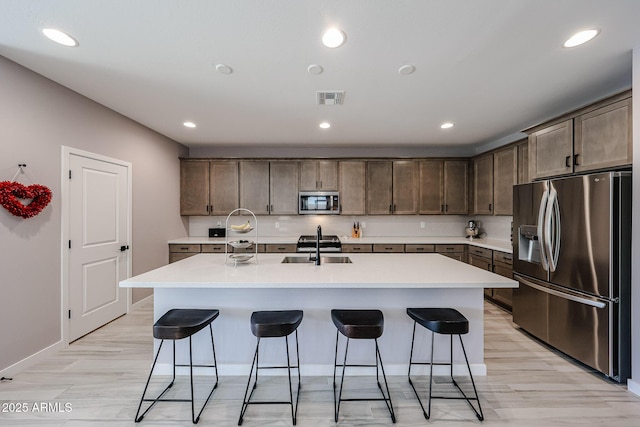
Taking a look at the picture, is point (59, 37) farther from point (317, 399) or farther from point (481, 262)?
point (481, 262)

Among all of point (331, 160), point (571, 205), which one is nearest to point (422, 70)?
point (571, 205)

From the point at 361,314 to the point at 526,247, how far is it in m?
2.21

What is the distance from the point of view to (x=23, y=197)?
225 centimetres

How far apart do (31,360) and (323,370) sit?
102 inches

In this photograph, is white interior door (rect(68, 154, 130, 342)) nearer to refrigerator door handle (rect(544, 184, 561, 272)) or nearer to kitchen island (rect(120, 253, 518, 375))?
kitchen island (rect(120, 253, 518, 375))

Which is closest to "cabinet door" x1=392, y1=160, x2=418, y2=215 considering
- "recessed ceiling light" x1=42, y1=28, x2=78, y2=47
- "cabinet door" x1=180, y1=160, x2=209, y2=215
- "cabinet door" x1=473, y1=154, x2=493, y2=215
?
"cabinet door" x1=473, y1=154, x2=493, y2=215

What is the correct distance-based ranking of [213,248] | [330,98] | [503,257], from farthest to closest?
[213,248], [503,257], [330,98]

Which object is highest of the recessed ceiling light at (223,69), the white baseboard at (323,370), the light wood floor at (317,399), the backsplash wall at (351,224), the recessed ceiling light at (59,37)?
the recessed ceiling light at (59,37)

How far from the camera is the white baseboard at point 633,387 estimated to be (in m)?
2.02

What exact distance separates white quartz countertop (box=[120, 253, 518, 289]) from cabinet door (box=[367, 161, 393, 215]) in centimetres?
231

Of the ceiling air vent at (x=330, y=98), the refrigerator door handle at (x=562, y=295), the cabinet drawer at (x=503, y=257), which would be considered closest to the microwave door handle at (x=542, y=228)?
the refrigerator door handle at (x=562, y=295)

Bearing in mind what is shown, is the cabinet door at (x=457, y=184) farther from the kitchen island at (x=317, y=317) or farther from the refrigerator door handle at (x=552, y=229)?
the kitchen island at (x=317, y=317)

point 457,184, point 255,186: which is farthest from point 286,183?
point 457,184

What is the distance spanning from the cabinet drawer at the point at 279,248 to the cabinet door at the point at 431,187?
2.39m
